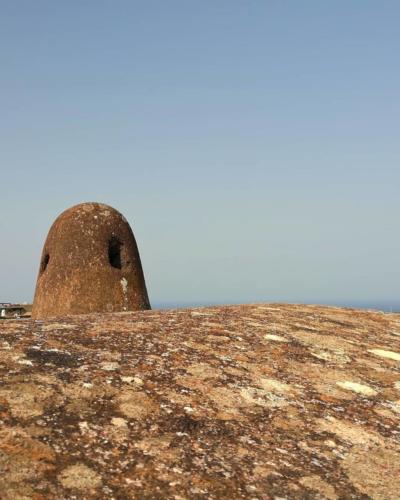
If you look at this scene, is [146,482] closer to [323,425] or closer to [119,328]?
[323,425]

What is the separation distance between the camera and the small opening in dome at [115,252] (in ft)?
44.2

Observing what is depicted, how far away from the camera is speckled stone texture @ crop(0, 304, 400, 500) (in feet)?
10.6

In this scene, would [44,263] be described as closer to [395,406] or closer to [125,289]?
[125,289]

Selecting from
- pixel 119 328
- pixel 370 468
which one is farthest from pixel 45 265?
pixel 370 468

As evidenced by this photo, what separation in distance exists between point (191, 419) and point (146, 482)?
3.12ft

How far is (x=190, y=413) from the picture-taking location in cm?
417

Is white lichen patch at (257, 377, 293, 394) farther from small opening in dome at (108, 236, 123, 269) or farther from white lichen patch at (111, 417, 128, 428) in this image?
small opening in dome at (108, 236, 123, 269)

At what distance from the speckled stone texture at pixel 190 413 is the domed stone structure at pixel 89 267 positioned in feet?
19.3

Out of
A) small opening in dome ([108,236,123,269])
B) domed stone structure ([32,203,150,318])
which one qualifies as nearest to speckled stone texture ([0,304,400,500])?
domed stone structure ([32,203,150,318])

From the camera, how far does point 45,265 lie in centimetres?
1388

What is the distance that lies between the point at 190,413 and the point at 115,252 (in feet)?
32.2

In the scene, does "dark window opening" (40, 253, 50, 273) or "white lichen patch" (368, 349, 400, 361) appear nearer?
"white lichen patch" (368, 349, 400, 361)

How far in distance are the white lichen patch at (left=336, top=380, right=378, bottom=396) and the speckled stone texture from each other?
0.08ft

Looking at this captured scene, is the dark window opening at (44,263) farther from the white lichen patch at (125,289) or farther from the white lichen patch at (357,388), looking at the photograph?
the white lichen patch at (357,388)
